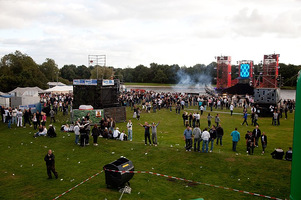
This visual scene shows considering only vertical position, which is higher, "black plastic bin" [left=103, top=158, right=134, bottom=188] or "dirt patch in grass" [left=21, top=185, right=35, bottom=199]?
"black plastic bin" [left=103, top=158, right=134, bottom=188]

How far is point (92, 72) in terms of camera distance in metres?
82.6

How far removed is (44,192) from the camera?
34.7 ft

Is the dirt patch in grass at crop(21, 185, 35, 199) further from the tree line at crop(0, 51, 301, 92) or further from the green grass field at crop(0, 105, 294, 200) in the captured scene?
the tree line at crop(0, 51, 301, 92)

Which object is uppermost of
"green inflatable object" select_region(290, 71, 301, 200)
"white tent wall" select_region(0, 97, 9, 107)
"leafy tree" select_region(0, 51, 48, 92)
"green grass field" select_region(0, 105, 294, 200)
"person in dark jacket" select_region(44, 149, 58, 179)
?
"leafy tree" select_region(0, 51, 48, 92)

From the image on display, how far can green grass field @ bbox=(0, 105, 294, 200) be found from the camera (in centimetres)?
1041

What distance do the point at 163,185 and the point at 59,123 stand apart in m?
18.0

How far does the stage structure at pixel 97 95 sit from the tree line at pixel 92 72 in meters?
34.6

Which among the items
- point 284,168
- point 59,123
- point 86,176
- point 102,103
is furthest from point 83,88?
point 284,168

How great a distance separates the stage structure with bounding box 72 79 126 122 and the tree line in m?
34.6

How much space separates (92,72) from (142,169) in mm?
72958

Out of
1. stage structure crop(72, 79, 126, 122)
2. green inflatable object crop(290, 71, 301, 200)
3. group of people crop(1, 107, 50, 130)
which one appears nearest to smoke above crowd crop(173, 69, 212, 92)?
stage structure crop(72, 79, 126, 122)

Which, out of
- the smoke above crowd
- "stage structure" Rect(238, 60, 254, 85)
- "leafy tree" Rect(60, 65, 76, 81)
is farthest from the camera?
"leafy tree" Rect(60, 65, 76, 81)

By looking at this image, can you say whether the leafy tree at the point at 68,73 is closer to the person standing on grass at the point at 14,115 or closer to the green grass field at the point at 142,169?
the person standing on grass at the point at 14,115

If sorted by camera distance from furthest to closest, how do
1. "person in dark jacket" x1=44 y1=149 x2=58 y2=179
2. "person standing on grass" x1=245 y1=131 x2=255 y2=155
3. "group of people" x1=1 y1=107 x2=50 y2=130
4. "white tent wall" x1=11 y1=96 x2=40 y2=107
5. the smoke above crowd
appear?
the smoke above crowd < "white tent wall" x1=11 y1=96 x2=40 y2=107 < "group of people" x1=1 y1=107 x2=50 y2=130 < "person standing on grass" x1=245 y1=131 x2=255 y2=155 < "person in dark jacket" x1=44 y1=149 x2=58 y2=179
